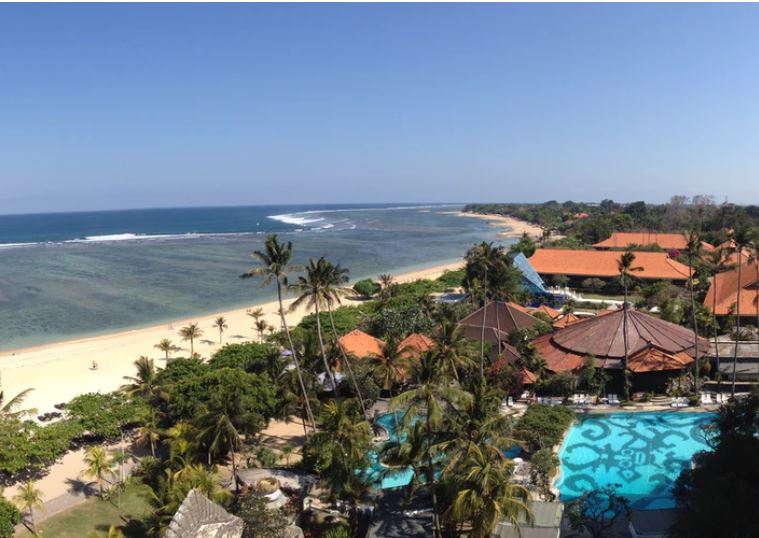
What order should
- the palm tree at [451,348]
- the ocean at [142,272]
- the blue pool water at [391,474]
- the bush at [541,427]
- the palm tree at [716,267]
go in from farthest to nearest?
the ocean at [142,272] → the palm tree at [716,267] → the bush at [541,427] → the palm tree at [451,348] → the blue pool water at [391,474]

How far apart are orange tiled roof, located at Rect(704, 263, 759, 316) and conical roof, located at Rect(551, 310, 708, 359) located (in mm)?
9424

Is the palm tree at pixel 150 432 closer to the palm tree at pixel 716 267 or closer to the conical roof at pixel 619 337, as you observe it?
the conical roof at pixel 619 337

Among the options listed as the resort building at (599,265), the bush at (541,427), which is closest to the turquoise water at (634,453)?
the bush at (541,427)

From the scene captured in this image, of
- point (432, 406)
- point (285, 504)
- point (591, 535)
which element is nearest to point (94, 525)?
point (285, 504)

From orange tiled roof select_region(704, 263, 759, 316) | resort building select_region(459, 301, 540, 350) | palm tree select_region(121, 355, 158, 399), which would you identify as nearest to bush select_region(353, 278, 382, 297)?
resort building select_region(459, 301, 540, 350)

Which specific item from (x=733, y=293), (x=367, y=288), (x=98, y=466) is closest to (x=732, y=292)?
(x=733, y=293)

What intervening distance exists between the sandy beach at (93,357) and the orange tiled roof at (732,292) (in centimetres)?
3875

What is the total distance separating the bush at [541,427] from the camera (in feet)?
79.4

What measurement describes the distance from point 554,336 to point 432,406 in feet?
68.9

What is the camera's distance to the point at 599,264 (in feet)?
209

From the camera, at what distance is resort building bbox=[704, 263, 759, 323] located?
42.8 metres

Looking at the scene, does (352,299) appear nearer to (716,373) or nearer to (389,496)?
(716,373)

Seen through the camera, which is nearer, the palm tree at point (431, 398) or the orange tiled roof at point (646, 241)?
the palm tree at point (431, 398)

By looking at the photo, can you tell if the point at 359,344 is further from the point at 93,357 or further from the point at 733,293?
the point at 733,293
